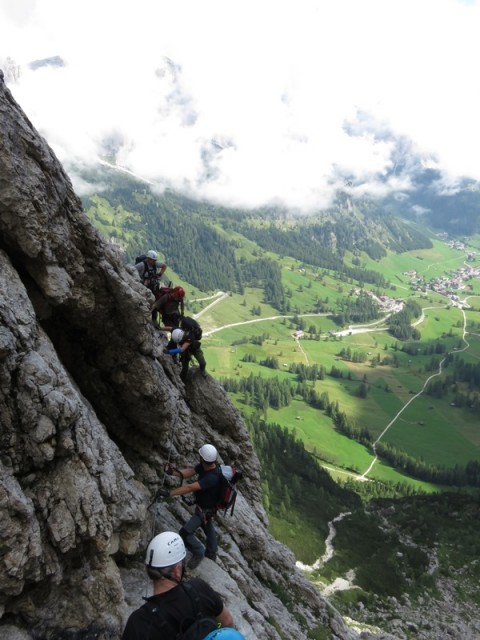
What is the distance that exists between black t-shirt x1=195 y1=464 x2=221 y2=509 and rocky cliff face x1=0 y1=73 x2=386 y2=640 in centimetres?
201

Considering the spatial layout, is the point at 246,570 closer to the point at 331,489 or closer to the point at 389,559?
the point at 389,559

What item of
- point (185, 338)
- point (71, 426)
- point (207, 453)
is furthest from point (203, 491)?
point (185, 338)

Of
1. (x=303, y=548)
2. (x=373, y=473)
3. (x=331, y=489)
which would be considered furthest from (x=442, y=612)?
(x=373, y=473)

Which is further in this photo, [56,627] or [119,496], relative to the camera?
[119,496]

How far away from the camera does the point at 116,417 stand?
60.9ft

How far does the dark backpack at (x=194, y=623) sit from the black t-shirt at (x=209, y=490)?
7.56 meters

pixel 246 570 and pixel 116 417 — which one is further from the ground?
pixel 116 417

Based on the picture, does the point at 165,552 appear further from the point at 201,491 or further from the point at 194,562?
the point at 194,562

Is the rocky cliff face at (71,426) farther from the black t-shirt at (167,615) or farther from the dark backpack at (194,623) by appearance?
the dark backpack at (194,623)

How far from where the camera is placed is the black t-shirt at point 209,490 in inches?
614

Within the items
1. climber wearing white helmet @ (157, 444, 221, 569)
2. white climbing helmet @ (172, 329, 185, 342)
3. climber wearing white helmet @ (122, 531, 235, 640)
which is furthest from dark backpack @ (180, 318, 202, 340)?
climber wearing white helmet @ (122, 531, 235, 640)

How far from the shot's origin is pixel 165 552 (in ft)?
28.3

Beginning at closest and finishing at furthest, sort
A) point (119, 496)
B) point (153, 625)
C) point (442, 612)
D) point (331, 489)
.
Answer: point (153, 625)
point (119, 496)
point (442, 612)
point (331, 489)

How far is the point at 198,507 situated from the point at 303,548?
95.0 meters
